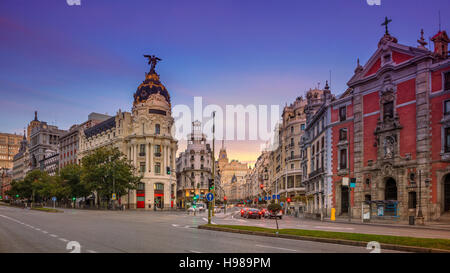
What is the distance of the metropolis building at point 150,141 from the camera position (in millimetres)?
94125

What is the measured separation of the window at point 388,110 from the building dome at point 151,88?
63261 mm

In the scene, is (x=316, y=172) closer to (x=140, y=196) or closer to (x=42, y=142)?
(x=140, y=196)

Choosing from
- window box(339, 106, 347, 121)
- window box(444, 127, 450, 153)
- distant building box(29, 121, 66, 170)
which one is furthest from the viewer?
distant building box(29, 121, 66, 170)

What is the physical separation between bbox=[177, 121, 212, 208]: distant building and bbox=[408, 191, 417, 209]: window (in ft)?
305

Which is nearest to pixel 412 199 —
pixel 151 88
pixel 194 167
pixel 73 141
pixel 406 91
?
pixel 406 91

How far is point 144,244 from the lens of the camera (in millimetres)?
15453

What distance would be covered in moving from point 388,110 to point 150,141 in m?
61.9

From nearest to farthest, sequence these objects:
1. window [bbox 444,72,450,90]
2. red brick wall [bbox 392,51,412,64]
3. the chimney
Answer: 1. window [bbox 444,72,450,90]
2. red brick wall [bbox 392,51,412,64]
3. the chimney

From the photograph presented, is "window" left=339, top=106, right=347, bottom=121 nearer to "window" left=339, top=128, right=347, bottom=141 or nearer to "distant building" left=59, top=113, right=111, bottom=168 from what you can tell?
"window" left=339, top=128, right=347, bottom=141

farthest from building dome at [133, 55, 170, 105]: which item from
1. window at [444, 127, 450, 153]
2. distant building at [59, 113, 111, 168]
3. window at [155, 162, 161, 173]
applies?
window at [444, 127, 450, 153]

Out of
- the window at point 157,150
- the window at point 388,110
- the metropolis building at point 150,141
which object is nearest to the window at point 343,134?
the window at point 388,110

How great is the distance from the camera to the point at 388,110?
145 ft

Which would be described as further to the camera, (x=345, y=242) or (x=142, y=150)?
(x=142, y=150)

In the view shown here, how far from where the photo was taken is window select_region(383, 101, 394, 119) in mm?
43875
